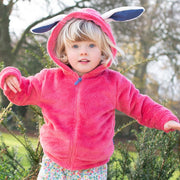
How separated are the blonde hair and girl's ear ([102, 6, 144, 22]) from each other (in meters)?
0.14

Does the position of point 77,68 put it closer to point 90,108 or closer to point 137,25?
point 90,108

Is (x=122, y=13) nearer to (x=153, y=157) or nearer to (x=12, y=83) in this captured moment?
(x=12, y=83)

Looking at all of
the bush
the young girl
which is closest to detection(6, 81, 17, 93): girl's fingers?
the young girl

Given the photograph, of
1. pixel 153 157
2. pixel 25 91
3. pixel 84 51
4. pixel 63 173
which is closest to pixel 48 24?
pixel 84 51

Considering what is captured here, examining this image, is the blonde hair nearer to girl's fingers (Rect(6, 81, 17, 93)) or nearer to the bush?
girl's fingers (Rect(6, 81, 17, 93))

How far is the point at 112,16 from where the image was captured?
1729 millimetres

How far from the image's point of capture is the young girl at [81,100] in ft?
4.88

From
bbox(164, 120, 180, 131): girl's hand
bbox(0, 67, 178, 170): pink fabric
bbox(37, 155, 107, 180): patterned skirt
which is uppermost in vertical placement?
bbox(0, 67, 178, 170): pink fabric

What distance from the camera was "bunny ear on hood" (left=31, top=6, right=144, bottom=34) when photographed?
168 cm

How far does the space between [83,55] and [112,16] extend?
37 cm

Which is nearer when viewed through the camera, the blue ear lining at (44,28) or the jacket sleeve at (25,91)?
the jacket sleeve at (25,91)

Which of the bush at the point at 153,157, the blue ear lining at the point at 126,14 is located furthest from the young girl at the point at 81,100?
the bush at the point at 153,157

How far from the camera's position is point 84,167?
59.4 inches

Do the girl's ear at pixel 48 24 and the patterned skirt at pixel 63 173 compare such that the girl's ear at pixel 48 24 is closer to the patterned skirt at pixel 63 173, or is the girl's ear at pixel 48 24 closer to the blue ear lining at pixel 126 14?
the blue ear lining at pixel 126 14
